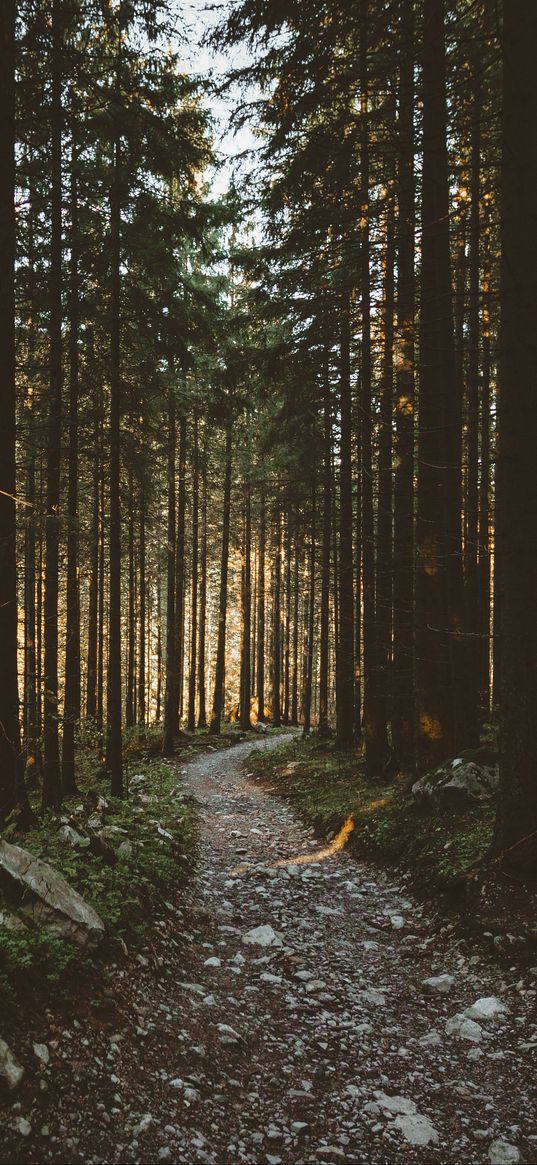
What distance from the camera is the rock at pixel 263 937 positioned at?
5.67m

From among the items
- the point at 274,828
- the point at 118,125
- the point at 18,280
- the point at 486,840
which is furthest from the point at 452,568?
the point at 118,125

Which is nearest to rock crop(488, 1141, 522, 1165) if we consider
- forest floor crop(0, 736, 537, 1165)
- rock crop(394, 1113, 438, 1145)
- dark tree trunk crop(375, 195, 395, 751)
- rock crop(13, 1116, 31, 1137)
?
forest floor crop(0, 736, 537, 1165)

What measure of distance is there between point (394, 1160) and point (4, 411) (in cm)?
710

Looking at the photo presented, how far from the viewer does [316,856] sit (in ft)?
28.6

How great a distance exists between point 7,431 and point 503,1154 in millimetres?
7213

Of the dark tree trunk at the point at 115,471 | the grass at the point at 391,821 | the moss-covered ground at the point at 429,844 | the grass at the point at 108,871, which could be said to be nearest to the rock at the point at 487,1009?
the moss-covered ground at the point at 429,844

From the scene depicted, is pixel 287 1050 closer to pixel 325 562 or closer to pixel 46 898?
pixel 46 898

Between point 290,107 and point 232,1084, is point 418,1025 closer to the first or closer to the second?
point 232,1084

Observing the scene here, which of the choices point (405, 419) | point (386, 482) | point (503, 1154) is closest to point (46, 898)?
point (503, 1154)

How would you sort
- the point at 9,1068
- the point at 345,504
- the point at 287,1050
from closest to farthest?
1. the point at 9,1068
2. the point at 287,1050
3. the point at 345,504

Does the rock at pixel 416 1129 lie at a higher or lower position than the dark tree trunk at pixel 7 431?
lower

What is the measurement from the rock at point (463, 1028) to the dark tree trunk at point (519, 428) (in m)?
1.76

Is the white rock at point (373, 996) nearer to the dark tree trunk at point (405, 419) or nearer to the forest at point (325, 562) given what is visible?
the forest at point (325, 562)

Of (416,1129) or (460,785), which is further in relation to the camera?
(460,785)
